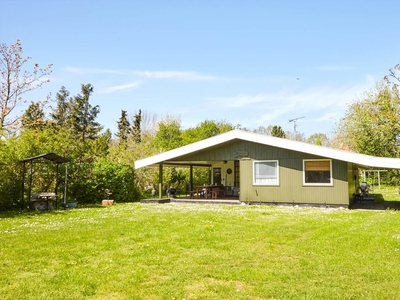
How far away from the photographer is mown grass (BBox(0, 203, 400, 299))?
4.58m

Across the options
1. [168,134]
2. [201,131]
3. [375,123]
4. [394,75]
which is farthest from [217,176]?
[168,134]

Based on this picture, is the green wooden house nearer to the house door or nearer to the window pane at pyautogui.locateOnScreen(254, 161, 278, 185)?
the window pane at pyautogui.locateOnScreen(254, 161, 278, 185)

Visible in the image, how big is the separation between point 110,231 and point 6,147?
8832mm

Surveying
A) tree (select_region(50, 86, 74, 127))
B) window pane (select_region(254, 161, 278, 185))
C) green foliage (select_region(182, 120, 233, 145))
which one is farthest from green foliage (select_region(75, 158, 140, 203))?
tree (select_region(50, 86, 74, 127))

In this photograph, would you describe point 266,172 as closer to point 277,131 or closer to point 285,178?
point 285,178

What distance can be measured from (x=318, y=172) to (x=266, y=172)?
2491 millimetres

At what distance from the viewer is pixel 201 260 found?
19.8ft

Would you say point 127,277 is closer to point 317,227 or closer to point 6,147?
point 317,227

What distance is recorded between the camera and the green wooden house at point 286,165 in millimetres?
14883

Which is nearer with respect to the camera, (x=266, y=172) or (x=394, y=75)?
(x=266, y=172)

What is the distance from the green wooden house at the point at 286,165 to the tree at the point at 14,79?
11.5 metres

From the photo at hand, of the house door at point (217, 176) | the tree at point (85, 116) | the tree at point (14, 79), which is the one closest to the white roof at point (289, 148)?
the house door at point (217, 176)

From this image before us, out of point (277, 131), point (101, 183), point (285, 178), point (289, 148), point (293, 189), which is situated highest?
point (277, 131)

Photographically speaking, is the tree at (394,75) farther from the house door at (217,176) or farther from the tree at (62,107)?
the tree at (62,107)
